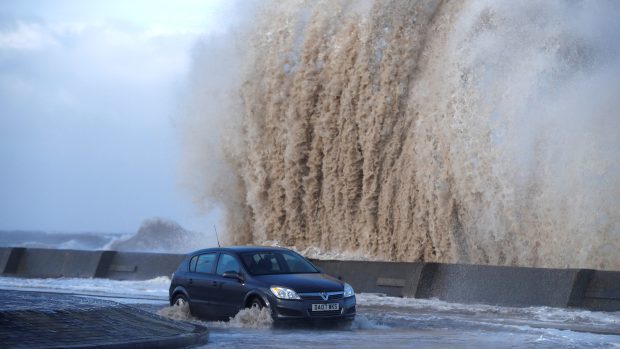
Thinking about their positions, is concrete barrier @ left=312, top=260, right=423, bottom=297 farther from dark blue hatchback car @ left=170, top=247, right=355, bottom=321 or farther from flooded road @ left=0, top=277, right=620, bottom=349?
dark blue hatchback car @ left=170, top=247, right=355, bottom=321

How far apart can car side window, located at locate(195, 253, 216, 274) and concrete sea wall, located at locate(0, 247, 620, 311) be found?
4.68 meters

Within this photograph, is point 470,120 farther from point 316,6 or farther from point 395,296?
point 316,6

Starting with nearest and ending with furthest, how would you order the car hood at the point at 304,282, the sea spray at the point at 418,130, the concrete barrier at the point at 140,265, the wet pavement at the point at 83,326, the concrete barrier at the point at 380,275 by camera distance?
the wet pavement at the point at 83,326 < the car hood at the point at 304,282 < the concrete barrier at the point at 380,275 < the sea spray at the point at 418,130 < the concrete barrier at the point at 140,265

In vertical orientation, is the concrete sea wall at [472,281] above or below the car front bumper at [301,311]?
above

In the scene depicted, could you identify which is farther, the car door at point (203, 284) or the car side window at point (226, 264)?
the car door at point (203, 284)

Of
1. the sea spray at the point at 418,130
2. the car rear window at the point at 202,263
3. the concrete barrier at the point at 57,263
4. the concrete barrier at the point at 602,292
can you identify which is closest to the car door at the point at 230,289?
the car rear window at the point at 202,263

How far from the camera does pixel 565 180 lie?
20.7 m

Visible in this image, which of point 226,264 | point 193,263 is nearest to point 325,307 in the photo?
point 226,264

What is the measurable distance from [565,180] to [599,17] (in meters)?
3.68

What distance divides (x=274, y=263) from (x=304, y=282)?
3.47 feet

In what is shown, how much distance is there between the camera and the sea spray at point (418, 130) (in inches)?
825

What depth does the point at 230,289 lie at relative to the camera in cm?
Answer: 1599

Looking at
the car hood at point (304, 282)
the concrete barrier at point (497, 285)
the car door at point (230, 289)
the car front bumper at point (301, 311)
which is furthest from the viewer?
the concrete barrier at point (497, 285)

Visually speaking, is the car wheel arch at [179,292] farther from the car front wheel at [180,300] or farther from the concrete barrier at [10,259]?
the concrete barrier at [10,259]
